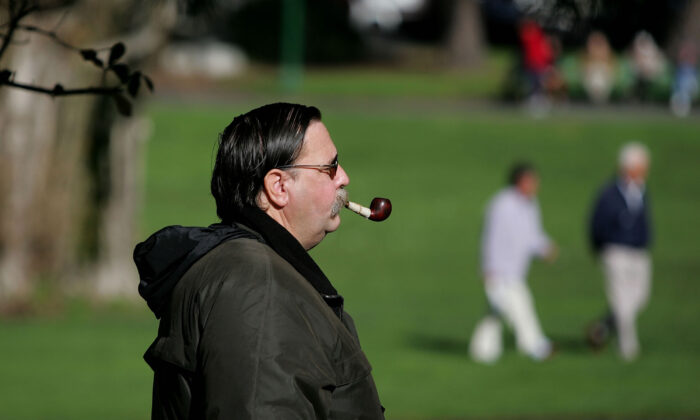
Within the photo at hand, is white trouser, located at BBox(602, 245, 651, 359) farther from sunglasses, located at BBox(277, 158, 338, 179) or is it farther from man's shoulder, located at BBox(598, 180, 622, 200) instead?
sunglasses, located at BBox(277, 158, 338, 179)

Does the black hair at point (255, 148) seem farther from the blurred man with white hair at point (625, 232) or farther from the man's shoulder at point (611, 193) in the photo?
the man's shoulder at point (611, 193)

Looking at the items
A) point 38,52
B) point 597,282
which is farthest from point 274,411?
point 597,282

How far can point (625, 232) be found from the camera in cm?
1273

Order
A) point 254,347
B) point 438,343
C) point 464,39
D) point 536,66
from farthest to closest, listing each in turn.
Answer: point 464,39 < point 536,66 < point 438,343 < point 254,347

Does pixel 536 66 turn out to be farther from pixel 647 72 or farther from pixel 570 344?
pixel 570 344

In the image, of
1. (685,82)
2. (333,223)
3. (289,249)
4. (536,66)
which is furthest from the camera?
(685,82)

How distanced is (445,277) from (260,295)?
18456mm

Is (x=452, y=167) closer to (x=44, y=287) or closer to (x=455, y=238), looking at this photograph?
(x=455, y=238)

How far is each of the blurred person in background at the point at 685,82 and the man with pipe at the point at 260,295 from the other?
28009 mm

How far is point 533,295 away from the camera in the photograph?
19203 millimetres

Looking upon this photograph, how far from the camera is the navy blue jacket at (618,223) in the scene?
41.8 feet

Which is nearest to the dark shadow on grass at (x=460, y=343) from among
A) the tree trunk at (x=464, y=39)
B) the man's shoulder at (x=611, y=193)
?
the man's shoulder at (x=611, y=193)

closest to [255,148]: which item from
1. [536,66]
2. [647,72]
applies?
[536,66]

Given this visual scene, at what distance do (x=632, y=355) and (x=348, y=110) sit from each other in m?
18.3
